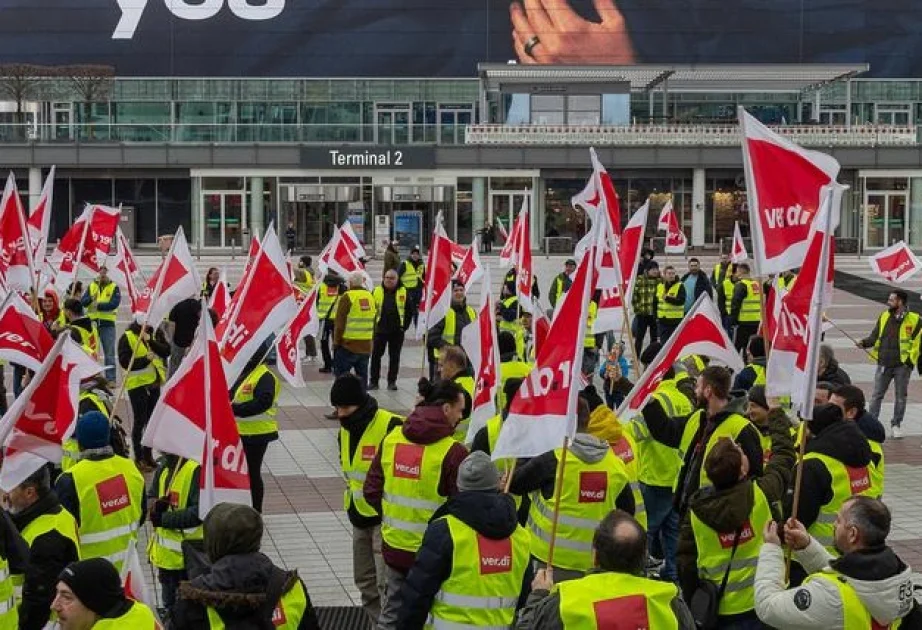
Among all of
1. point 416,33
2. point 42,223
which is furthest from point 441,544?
point 416,33

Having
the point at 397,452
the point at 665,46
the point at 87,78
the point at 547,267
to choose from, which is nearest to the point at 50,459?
the point at 397,452

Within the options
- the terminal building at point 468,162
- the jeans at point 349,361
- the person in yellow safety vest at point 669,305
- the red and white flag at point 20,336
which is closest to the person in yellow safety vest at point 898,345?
Result: the person in yellow safety vest at point 669,305

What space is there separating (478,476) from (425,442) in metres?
1.39

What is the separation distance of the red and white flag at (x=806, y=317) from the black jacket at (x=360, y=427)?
2.22m

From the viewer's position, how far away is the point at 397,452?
24.7ft

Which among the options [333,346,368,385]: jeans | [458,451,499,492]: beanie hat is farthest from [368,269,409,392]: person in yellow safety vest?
[458,451,499,492]: beanie hat

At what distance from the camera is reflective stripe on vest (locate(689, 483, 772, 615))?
6.48 meters

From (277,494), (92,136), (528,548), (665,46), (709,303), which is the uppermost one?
(665,46)

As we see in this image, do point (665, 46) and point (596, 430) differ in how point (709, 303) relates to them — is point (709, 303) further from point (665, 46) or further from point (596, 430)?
point (665, 46)

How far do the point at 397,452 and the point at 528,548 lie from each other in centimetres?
145

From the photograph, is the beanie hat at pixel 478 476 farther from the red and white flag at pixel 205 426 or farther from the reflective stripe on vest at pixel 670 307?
the reflective stripe on vest at pixel 670 307

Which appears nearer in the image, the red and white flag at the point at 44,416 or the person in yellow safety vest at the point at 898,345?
the red and white flag at the point at 44,416

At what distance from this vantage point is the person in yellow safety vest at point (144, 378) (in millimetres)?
13211

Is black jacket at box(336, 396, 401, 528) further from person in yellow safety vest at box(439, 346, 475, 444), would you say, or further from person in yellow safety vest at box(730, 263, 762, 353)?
person in yellow safety vest at box(730, 263, 762, 353)
